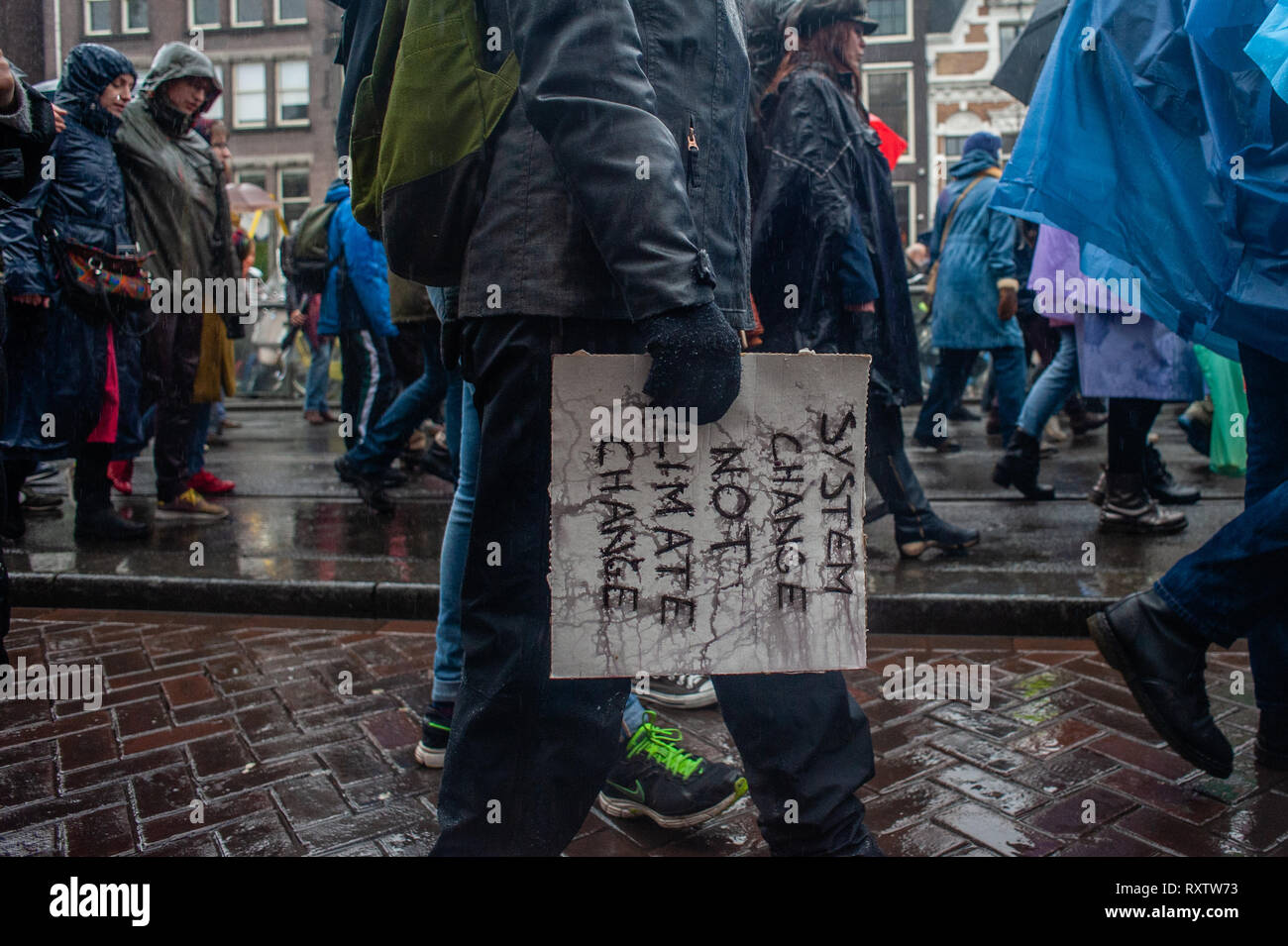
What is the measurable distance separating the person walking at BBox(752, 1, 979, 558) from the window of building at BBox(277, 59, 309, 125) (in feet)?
108

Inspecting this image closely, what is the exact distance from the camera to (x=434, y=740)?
258 cm

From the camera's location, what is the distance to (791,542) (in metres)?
1.71

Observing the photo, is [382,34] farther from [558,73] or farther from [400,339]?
[400,339]

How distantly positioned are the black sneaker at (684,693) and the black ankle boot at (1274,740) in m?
1.33

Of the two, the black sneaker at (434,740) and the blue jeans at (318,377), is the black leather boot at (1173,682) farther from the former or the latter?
the blue jeans at (318,377)

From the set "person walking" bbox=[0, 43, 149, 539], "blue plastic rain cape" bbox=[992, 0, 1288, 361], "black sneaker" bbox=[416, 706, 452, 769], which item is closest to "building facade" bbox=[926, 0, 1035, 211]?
"person walking" bbox=[0, 43, 149, 539]

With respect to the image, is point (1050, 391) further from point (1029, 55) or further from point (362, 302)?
point (362, 302)

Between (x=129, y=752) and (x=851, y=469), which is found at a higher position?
(x=851, y=469)

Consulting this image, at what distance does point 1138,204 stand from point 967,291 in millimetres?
4157

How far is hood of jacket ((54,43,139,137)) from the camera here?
4.63 m

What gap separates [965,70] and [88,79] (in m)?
32.4

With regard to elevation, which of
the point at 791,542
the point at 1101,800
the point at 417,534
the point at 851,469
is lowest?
the point at 1101,800

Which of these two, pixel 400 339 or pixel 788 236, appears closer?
pixel 788 236
